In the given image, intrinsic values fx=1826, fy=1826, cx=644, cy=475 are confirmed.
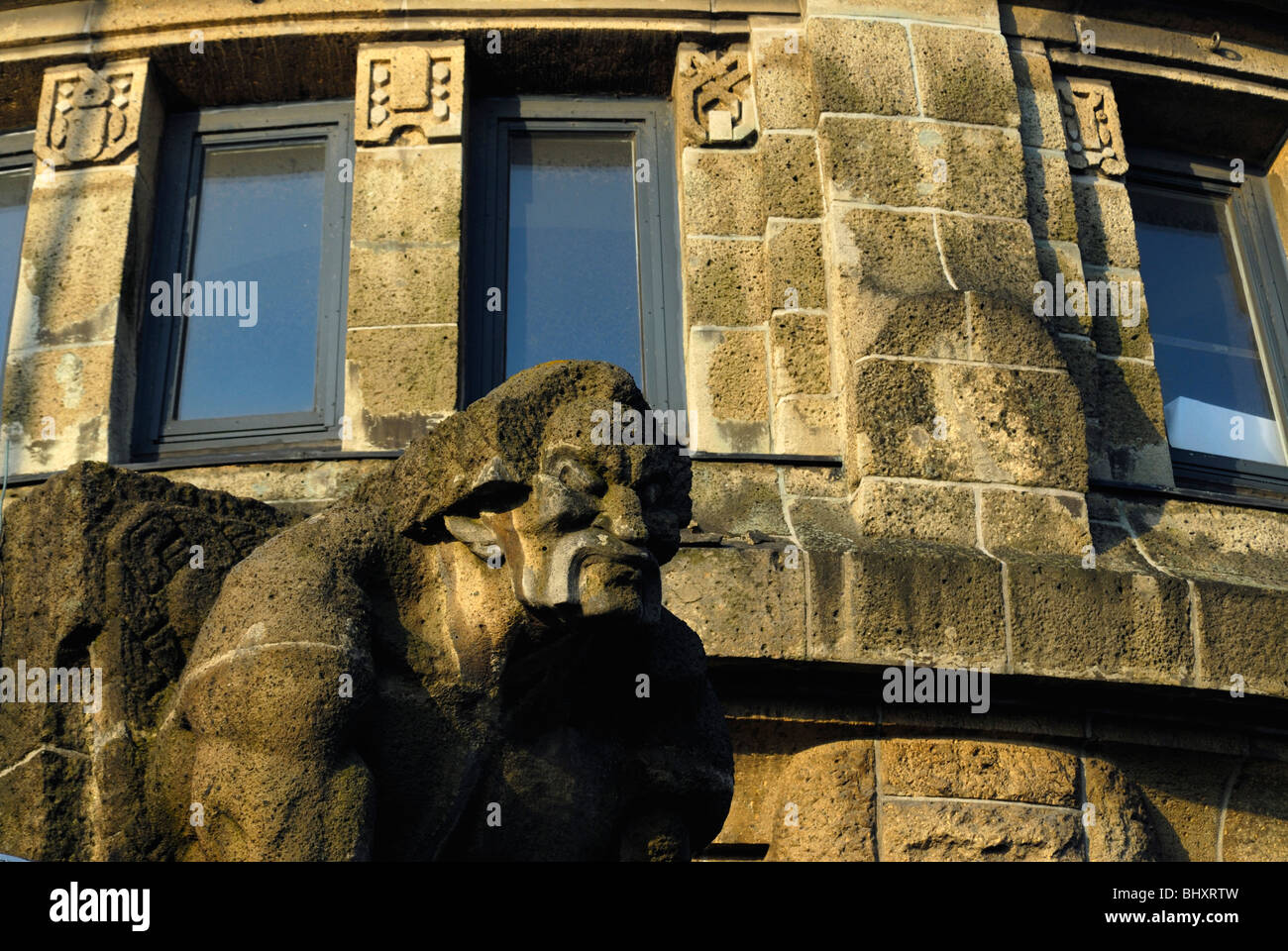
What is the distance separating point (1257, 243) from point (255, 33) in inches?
195

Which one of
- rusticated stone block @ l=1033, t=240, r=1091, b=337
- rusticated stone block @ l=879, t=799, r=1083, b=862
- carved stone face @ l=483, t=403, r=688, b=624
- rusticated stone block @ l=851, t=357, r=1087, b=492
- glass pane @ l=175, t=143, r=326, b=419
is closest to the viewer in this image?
carved stone face @ l=483, t=403, r=688, b=624

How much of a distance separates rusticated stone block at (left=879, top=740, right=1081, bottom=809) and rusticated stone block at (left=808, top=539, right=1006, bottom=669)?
33 centimetres

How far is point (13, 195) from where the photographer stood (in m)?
8.73

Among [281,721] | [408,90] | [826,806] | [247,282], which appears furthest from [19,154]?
[281,721]

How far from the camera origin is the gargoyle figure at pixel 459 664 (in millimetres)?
3098

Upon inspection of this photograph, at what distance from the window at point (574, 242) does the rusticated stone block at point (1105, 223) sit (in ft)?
6.12

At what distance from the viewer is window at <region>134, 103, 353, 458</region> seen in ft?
25.7

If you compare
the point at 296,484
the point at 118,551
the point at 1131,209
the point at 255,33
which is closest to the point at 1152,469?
the point at 1131,209

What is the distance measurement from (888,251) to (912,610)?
1735 mm

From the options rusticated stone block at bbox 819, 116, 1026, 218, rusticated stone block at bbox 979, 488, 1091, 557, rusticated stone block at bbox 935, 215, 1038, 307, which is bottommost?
rusticated stone block at bbox 979, 488, 1091, 557

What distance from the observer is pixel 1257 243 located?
908 cm

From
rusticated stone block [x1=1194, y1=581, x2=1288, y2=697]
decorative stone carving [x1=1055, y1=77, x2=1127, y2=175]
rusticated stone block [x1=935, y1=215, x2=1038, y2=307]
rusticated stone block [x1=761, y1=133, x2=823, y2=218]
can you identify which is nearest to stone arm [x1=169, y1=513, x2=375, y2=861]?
rusticated stone block [x1=1194, y1=581, x2=1288, y2=697]

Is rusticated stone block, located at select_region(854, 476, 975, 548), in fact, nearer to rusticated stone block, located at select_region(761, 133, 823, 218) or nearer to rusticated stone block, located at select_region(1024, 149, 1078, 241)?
rusticated stone block, located at select_region(761, 133, 823, 218)

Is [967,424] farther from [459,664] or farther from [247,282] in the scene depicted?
[459,664]
